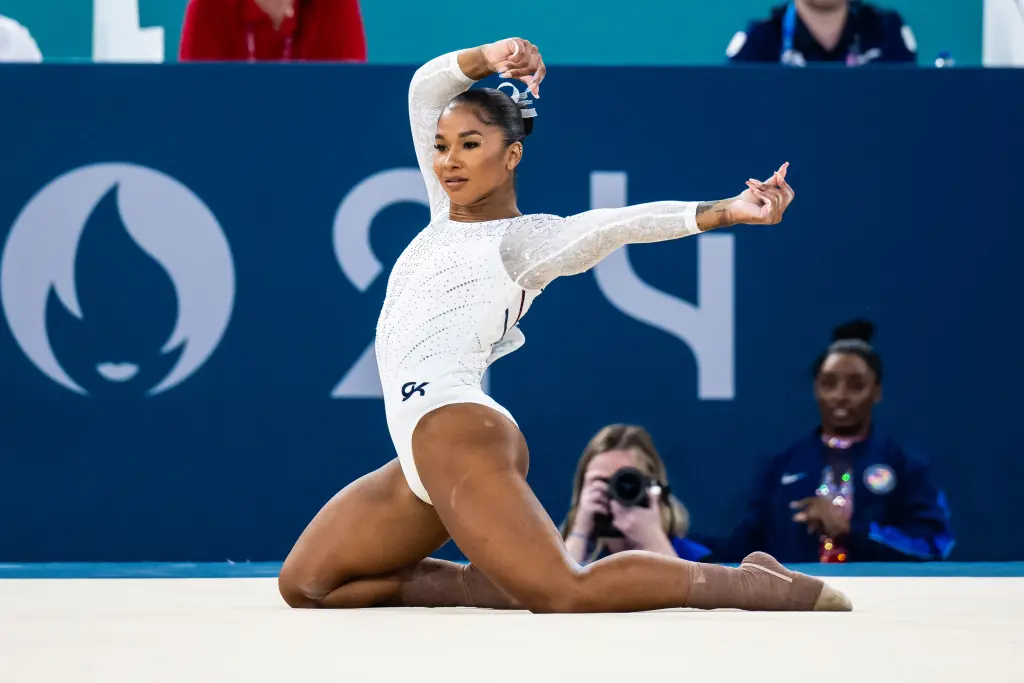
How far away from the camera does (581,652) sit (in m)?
2.17

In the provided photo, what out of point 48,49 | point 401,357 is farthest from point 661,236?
point 48,49

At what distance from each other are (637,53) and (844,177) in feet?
8.15

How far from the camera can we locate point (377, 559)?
3.08 metres

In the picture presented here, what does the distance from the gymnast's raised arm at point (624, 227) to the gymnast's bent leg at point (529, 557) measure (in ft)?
1.03

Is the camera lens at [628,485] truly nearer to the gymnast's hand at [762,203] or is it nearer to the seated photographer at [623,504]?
the seated photographer at [623,504]

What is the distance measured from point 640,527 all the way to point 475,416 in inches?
49.4

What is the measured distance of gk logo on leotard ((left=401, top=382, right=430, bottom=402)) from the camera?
295cm

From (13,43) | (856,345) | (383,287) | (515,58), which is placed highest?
(13,43)

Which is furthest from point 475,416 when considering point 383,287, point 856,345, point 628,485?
point 856,345

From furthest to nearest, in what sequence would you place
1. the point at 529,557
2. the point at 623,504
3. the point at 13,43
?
the point at 13,43 → the point at 623,504 → the point at 529,557

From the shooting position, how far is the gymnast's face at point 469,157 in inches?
122

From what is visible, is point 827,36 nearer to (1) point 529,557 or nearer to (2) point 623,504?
(2) point 623,504

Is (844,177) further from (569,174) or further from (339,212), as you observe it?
(339,212)

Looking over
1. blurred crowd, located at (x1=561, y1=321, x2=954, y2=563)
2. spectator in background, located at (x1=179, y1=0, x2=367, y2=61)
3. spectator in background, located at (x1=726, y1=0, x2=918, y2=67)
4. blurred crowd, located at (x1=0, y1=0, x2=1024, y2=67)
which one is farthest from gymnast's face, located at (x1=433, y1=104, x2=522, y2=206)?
spectator in background, located at (x1=726, y1=0, x2=918, y2=67)
